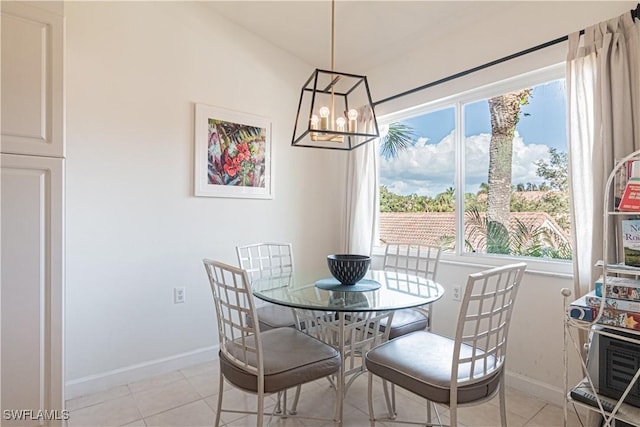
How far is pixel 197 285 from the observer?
8.99ft

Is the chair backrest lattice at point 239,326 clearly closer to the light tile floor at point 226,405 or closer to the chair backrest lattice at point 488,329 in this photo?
the light tile floor at point 226,405

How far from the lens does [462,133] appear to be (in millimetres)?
2719

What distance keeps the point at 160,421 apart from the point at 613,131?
295 cm

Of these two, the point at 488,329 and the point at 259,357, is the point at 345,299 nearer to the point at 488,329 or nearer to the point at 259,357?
the point at 259,357

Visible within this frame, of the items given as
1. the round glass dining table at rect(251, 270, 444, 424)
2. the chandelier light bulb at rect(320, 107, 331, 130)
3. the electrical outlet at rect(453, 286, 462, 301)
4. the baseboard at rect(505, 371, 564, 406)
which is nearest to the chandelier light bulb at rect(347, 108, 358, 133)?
the chandelier light bulb at rect(320, 107, 331, 130)

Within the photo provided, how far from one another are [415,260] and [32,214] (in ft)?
7.94

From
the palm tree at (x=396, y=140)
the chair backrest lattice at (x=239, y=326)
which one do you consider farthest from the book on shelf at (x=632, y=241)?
the palm tree at (x=396, y=140)

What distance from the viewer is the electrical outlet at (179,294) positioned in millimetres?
2637

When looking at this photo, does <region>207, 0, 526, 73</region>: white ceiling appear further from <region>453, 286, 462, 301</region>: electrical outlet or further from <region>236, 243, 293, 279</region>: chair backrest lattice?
<region>453, 286, 462, 301</region>: electrical outlet

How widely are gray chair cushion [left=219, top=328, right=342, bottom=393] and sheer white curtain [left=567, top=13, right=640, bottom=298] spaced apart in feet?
4.89

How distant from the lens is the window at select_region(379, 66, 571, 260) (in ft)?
7.40

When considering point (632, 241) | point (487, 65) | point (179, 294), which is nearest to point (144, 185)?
point (179, 294)

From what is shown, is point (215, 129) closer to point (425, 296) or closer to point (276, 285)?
point (276, 285)

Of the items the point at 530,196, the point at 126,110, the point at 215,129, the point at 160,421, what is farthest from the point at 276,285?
the point at 530,196
